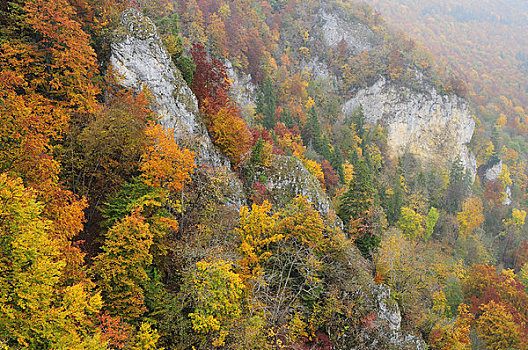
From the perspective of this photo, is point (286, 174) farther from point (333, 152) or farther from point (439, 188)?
point (439, 188)

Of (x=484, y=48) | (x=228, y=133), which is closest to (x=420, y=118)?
(x=228, y=133)

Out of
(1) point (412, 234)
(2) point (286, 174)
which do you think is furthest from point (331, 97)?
(2) point (286, 174)

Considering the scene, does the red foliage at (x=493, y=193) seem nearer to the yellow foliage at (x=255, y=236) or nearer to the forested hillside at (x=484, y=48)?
the forested hillside at (x=484, y=48)

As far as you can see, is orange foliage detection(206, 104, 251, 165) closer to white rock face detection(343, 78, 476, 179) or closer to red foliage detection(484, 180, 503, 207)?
white rock face detection(343, 78, 476, 179)

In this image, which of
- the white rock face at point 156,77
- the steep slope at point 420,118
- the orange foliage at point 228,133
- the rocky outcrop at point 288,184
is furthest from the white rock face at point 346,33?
the white rock face at point 156,77

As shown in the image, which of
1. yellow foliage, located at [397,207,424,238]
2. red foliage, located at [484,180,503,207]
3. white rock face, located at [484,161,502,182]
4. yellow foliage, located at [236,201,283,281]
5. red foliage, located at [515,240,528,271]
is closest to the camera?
yellow foliage, located at [236,201,283,281]

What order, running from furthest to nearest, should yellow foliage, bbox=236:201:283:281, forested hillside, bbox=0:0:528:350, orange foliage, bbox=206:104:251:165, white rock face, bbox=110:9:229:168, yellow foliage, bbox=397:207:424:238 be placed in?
yellow foliage, bbox=397:207:424:238 < orange foliage, bbox=206:104:251:165 < white rock face, bbox=110:9:229:168 < yellow foliage, bbox=236:201:283:281 < forested hillside, bbox=0:0:528:350

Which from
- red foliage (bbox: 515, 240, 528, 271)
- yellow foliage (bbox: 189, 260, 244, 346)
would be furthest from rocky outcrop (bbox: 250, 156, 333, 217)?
red foliage (bbox: 515, 240, 528, 271)
